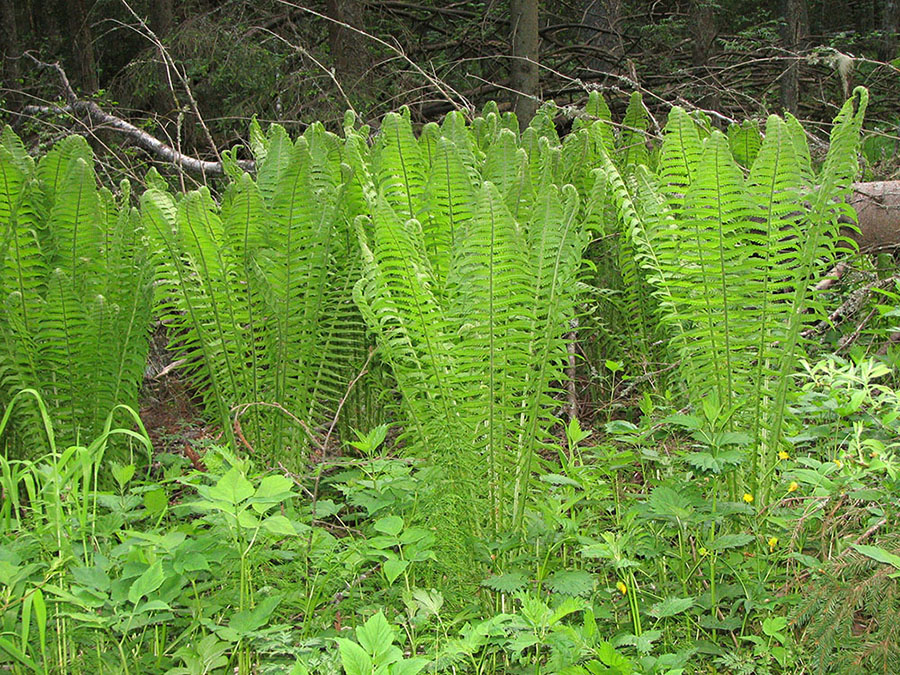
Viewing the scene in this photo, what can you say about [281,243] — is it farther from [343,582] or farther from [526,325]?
[343,582]

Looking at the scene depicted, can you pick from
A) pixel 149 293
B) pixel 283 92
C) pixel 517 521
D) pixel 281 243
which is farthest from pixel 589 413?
pixel 283 92

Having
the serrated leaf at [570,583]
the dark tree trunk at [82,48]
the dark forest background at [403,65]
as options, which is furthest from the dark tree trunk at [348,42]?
the serrated leaf at [570,583]

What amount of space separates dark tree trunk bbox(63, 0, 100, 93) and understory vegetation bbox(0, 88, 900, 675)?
725 cm

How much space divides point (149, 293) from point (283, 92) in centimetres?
448

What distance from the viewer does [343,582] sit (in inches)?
69.8

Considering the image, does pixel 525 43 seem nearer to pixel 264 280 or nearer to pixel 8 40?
pixel 264 280

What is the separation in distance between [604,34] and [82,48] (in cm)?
587

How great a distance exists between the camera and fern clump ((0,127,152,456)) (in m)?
2.12

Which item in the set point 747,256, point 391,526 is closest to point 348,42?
point 747,256

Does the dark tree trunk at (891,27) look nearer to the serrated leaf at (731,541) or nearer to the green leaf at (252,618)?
the serrated leaf at (731,541)

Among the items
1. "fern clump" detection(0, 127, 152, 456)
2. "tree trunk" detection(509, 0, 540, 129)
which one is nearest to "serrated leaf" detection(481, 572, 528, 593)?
"fern clump" detection(0, 127, 152, 456)

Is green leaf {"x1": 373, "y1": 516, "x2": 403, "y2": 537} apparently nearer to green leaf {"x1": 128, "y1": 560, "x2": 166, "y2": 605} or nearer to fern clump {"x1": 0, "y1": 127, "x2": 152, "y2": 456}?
green leaf {"x1": 128, "y1": 560, "x2": 166, "y2": 605}

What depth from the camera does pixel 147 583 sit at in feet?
4.55

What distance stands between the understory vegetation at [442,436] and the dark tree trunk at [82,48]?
7254 millimetres
